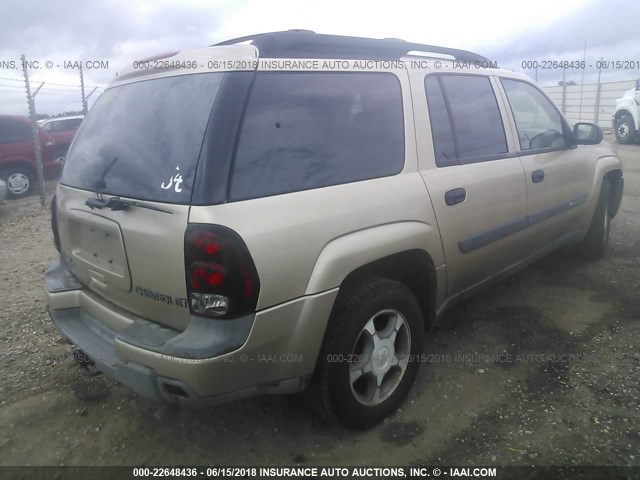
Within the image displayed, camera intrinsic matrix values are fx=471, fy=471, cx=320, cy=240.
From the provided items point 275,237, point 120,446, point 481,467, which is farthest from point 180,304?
point 481,467

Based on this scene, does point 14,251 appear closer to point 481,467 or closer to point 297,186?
point 297,186

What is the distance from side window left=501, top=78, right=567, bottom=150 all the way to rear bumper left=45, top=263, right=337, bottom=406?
223 cm

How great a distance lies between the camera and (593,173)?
4105 mm

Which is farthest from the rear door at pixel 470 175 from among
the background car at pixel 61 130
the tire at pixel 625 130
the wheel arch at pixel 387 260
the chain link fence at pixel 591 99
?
the chain link fence at pixel 591 99

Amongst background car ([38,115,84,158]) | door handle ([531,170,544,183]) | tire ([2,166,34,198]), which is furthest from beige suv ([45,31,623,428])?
background car ([38,115,84,158])

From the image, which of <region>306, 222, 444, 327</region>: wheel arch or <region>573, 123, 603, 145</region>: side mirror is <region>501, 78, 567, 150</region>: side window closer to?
<region>573, 123, 603, 145</region>: side mirror

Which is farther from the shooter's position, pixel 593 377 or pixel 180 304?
pixel 593 377

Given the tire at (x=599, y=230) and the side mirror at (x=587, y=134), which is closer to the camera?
the side mirror at (x=587, y=134)

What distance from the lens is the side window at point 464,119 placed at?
8.90ft

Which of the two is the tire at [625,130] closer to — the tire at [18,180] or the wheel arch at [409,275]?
the wheel arch at [409,275]

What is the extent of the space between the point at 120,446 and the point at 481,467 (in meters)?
1.76

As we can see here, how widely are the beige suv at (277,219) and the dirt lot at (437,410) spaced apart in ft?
0.89

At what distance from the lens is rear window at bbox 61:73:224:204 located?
192cm

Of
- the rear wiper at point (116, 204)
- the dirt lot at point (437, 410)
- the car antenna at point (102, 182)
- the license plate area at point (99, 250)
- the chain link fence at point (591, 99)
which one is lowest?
the dirt lot at point (437, 410)
